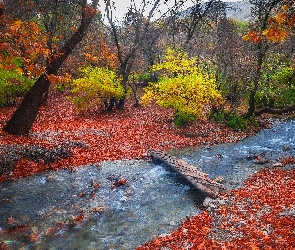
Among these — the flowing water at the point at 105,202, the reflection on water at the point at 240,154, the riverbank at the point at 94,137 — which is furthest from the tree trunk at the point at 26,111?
the reflection on water at the point at 240,154

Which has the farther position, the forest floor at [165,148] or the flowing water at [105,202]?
the flowing water at [105,202]

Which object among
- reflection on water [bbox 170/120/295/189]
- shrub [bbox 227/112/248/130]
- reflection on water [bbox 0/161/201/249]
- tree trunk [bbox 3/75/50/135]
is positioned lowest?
reflection on water [bbox 0/161/201/249]

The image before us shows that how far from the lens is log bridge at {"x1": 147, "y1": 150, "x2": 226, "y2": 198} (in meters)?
8.20

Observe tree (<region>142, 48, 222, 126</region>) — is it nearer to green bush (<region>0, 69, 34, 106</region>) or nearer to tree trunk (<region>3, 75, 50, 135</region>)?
tree trunk (<region>3, 75, 50, 135</region>)

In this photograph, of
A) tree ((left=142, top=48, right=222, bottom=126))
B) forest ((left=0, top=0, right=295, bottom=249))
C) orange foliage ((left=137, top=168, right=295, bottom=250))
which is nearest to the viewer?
orange foliage ((left=137, top=168, right=295, bottom=250))

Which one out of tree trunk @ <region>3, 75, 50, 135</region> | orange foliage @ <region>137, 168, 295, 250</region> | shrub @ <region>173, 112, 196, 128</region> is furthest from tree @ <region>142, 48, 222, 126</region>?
orange foliage @ <region>137, 168, 295, 250</region>

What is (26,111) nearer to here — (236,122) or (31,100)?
(31,100)

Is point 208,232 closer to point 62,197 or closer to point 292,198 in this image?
point 292,198

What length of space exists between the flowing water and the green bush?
10601 mm

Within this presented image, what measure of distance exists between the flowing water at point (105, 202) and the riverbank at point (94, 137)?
67cm

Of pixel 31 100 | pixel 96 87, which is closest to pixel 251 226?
pixel 31 100

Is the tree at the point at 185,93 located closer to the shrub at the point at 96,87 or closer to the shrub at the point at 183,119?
the shrub at the point at 183,119

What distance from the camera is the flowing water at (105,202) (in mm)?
6340

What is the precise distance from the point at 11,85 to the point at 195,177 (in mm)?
14395
